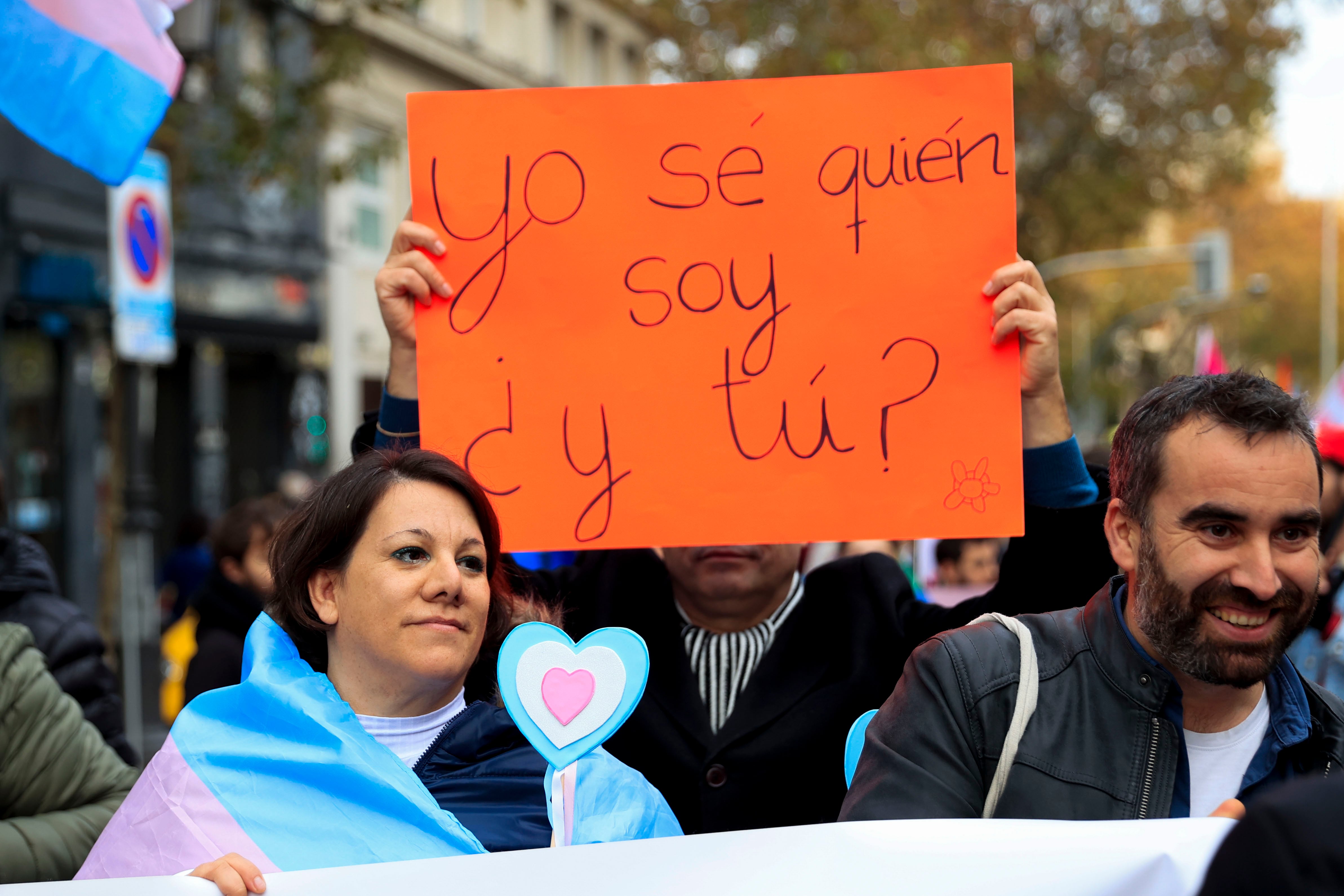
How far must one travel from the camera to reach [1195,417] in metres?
1.96

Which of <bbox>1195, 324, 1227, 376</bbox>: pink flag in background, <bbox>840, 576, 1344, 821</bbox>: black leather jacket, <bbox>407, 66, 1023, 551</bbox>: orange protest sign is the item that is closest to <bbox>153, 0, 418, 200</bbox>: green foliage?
<bbox>1195, 324, 1227, 376</bbox>: pink flag in background

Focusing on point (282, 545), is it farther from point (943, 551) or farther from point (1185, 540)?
point (943, 551)

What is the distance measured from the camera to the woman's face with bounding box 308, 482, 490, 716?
7.61 feet

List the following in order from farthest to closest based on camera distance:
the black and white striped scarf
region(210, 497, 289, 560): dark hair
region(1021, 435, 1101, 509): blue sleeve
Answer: region(210, 497, 289, 560): dark hair, the black and white striped scarf, region(1021, 435, 1101, 509): blue sleeve

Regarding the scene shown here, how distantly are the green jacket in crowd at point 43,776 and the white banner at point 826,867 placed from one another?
0.87 meters

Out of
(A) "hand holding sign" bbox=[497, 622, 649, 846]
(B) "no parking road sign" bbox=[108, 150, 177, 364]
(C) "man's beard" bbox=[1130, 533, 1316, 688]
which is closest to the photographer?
(C) "man's beard" bbox=[1130, 533, 1316, 688]

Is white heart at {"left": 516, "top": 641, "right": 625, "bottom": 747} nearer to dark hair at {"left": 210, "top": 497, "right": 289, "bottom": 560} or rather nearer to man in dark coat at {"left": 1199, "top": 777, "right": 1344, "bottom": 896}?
man in dark coat at {"left": 1199, "top": 777, "right": 1344, "bottom": 896}

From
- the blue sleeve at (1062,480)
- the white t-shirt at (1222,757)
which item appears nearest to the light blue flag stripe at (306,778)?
the white t-shirt at (1222,757)

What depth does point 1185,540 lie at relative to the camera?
192 centimetres

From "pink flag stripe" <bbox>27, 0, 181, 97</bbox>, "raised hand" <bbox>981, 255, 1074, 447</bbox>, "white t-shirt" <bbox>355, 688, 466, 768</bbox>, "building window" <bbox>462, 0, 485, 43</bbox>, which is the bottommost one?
"white t-shirt" <bbox>355, 688, 466, 768</bbox>

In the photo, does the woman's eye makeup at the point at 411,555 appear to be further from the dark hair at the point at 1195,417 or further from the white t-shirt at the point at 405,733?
the dark hair at the point at 1195,417

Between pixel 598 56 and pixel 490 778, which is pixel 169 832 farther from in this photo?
pixel 598 56

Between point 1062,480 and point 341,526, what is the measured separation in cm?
128

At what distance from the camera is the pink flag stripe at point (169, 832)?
2.18m
